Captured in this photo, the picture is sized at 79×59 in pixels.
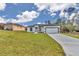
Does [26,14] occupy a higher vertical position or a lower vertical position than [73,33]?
higher

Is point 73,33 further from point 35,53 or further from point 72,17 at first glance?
point 35,53

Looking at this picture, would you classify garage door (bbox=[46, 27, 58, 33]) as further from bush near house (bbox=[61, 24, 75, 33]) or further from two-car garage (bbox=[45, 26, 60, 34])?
bush near house (bbox=[61, 24, 75, 33])

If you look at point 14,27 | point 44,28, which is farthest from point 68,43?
point 14,27

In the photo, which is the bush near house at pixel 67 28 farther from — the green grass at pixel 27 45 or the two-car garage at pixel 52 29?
the green grass at pixel 27 45

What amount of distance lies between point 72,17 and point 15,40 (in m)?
1.44

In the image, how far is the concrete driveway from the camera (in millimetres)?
6148

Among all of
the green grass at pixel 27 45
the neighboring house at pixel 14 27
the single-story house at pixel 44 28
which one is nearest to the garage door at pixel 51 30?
the single-story house at pixel 44 28

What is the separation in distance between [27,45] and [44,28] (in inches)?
23.1

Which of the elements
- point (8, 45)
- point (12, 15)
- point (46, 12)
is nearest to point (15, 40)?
point (8, 45)

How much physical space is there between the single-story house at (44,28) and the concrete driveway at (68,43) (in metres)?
0.13

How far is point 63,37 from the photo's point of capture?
21.3ft

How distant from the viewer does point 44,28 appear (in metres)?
6.53

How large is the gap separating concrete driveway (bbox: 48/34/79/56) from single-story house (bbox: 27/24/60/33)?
0.43ft

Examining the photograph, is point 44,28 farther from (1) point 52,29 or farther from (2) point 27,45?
(2) point 27,45
